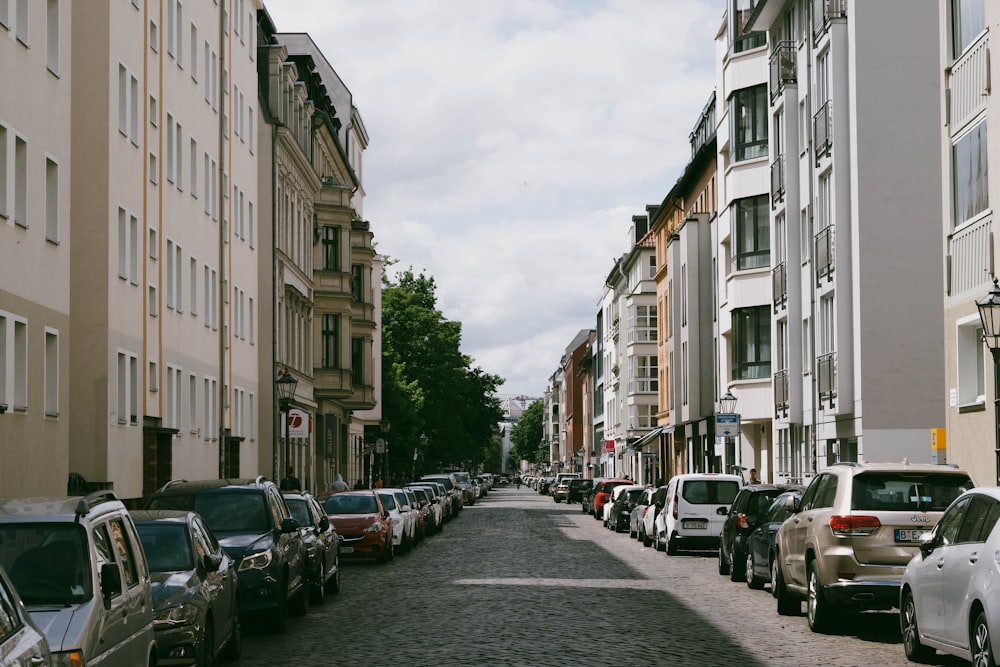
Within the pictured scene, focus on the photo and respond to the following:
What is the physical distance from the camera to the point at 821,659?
1473 cm

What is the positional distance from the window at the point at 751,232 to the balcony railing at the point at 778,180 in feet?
14.5

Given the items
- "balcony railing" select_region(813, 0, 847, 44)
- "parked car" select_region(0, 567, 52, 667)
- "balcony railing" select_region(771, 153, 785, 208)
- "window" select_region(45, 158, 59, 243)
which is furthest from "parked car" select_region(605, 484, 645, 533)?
"parked car" select_region(0, 567, 52, 667)

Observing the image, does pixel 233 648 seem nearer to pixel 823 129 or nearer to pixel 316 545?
pixel 316 545

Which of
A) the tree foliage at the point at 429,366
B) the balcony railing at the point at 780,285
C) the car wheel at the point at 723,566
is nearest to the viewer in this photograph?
the car wheel at the point at 723,566

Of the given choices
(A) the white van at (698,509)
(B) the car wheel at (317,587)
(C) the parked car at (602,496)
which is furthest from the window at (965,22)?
(C) the parked car at (602,496)

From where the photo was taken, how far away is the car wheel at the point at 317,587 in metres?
21.2

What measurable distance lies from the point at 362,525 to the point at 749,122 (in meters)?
24.3

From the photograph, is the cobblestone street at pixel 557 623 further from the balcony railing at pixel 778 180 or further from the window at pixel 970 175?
the balcony railing at pixel 778 180

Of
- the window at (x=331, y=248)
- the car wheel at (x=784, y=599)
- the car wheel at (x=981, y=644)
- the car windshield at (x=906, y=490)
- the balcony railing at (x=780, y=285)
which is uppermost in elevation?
the window at (x=331, y=248)

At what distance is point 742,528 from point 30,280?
12432 mm

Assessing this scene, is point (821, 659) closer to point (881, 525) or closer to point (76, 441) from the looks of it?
point (881, 525)

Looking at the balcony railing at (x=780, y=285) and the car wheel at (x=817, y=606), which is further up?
the balcony railing at (x=780, y=285)

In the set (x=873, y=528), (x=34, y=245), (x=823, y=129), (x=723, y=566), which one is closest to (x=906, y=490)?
(x=873, y=528)

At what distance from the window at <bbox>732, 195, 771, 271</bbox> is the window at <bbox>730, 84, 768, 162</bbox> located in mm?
1489
